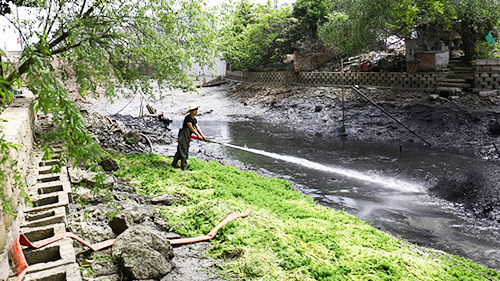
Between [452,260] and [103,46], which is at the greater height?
[103,46]

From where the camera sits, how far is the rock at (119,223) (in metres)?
5.14

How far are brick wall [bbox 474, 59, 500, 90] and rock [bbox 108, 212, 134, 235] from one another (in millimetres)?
16682

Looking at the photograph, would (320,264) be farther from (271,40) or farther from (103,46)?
(271,40)

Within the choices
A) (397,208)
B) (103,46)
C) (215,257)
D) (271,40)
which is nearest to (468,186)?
(397,208)

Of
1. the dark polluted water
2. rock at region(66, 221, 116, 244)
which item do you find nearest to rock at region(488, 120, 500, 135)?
the dark polluted water

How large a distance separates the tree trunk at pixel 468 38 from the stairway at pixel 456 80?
703mm

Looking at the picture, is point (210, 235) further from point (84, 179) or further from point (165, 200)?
point (84, 179)

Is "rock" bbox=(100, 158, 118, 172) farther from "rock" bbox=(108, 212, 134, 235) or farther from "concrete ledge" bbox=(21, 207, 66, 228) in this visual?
"rock" bbox=(108, 212, 134, 235)

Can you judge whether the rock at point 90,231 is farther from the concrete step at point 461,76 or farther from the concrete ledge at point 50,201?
the concrete step at point 461,76

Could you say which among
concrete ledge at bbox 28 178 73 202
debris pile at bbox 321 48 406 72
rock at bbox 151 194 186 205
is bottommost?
rock at bbox 151 194 186 205

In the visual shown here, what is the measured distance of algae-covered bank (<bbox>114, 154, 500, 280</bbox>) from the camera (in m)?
4.86

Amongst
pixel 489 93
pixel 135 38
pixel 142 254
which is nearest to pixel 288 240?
pixel 142 254

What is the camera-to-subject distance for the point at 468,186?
10.2 meters

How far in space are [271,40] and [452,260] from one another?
80.1ft
